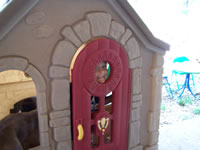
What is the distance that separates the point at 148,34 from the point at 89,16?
58 cm

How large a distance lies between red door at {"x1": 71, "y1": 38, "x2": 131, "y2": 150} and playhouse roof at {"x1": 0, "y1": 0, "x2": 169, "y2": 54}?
0.75 ft

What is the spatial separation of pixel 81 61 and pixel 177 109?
3.20 meters

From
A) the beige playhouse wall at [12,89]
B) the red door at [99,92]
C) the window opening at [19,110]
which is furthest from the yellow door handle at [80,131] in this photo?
the beige playhouse wall at [12,89]

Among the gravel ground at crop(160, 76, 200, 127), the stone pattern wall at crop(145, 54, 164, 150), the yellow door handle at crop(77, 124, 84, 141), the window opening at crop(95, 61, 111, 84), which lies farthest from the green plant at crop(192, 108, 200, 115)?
the yellow door handle at crop(77, 124, 84, 141)

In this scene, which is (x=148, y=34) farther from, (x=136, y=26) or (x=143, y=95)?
(x=143, y=95)

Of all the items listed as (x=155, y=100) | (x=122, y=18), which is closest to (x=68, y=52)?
(x=122, y=18)

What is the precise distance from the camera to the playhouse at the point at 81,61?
126cm

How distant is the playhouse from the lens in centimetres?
126

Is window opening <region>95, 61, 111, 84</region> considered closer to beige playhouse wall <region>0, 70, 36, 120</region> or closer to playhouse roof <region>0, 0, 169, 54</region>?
playhouse roof <region>0, 0, 169, 54</region>

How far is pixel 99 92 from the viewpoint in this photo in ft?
5.20

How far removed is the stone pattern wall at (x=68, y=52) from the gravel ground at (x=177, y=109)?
224 centimetres

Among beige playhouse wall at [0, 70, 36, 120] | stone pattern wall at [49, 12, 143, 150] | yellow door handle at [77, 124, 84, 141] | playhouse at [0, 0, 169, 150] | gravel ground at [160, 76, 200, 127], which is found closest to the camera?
playhouse at [0, 0, 169, 150]

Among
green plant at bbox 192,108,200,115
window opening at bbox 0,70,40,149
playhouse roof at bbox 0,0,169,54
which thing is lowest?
green plant at bbox 192,108,200,115

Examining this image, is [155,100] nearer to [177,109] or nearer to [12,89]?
[12,89]
